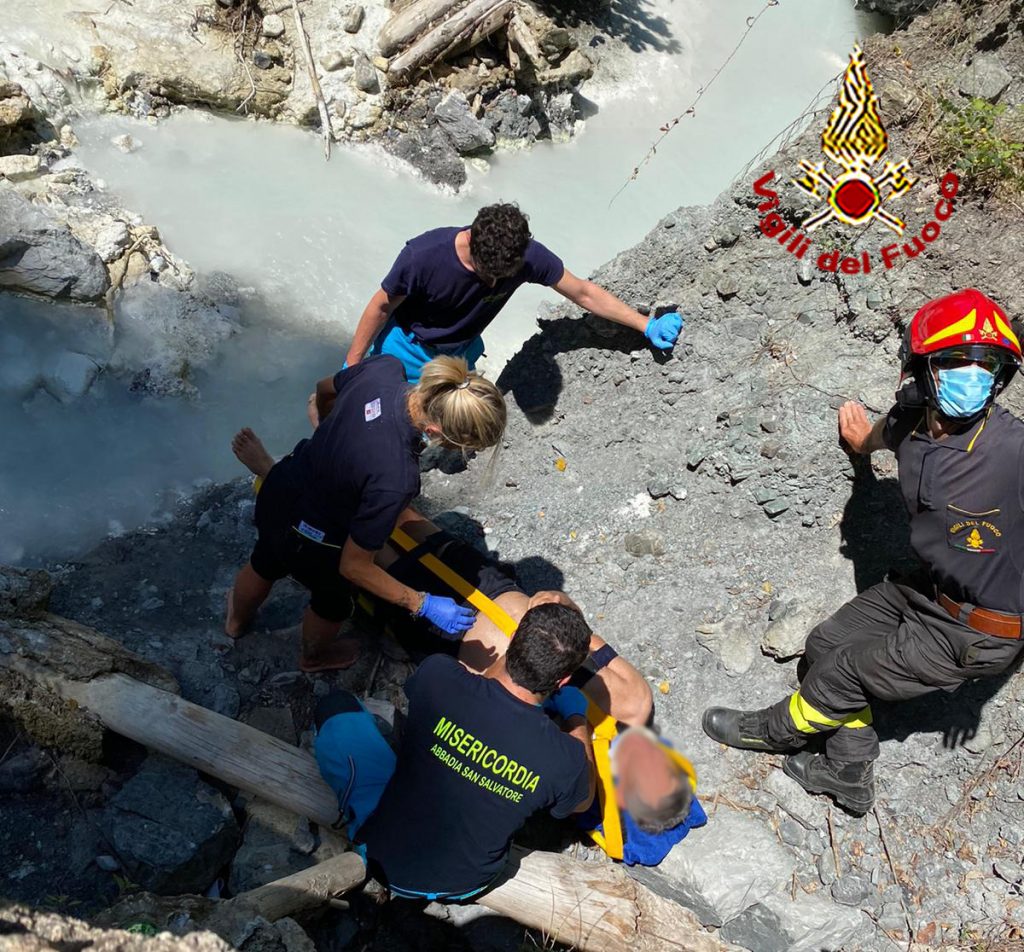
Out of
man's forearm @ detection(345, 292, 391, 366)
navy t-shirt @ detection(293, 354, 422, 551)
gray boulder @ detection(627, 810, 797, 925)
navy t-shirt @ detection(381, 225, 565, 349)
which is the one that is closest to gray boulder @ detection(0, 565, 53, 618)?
navy t-shirt @ detection(293, 354, 422, 551)

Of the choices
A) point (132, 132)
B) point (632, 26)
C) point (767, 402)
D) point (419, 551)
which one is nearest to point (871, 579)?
point (767, 402)

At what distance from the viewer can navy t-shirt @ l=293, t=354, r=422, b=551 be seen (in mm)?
2738

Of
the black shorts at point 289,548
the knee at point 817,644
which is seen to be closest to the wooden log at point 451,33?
the black shorts at point 289,548

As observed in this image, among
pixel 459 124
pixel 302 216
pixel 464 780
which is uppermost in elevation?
pixel 459 124

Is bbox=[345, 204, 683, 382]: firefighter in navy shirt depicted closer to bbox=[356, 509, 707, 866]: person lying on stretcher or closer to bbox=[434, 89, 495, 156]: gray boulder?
bbox=[356, 509, 707, 866]: person lying on stretcher

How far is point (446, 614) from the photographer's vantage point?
3.08m

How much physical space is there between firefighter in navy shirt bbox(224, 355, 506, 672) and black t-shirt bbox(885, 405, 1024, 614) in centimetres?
142

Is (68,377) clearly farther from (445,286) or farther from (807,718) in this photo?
(807,718)

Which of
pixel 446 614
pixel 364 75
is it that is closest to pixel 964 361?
pixel 446 614

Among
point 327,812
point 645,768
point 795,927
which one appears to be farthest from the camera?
point 795,927

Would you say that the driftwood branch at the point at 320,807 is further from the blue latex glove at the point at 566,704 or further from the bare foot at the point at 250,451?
the bare foot at the point at 250,451

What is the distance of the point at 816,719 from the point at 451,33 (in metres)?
6.63

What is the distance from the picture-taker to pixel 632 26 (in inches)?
347

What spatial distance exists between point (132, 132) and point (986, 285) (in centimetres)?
660
